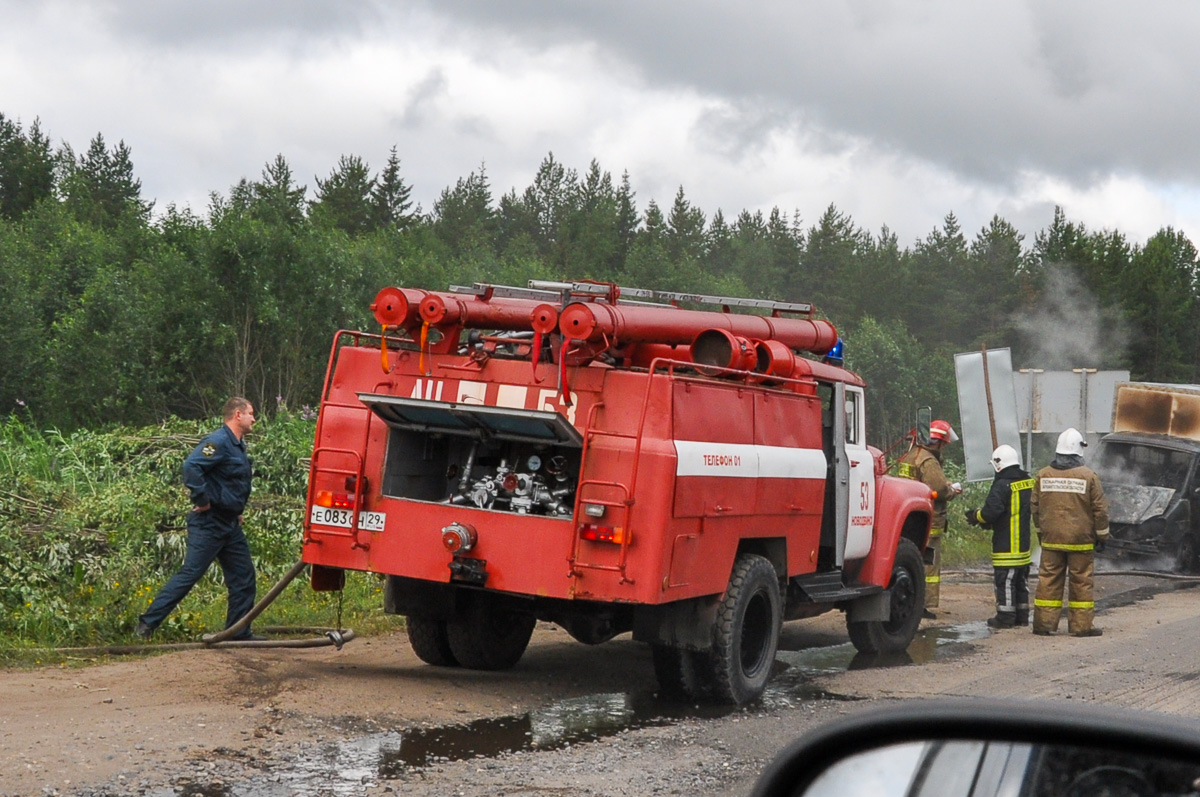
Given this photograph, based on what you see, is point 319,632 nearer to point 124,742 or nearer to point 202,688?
point 202,688

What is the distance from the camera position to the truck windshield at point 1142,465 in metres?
19.4

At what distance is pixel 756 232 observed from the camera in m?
96.8

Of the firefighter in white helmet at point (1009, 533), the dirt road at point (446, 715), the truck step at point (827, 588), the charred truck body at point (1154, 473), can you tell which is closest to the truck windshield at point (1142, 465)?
the charred truck body at point (1154, 473)

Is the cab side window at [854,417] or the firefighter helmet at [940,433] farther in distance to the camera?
the firefighter helmet at [940,433]

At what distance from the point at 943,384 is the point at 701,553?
44.6 metres

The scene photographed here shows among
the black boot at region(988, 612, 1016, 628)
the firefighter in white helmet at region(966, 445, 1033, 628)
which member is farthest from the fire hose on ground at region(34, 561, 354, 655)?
the firefighter in white helmet at region(966, 445, 1033, 628)

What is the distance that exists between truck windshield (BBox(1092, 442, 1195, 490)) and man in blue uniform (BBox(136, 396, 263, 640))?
1455cm

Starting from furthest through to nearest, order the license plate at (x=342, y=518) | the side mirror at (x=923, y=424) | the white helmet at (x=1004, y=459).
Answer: the white helmet at (x=1004, y=459), the side mirror at (x=923, y=424), the license plate at (x=342, y=518)

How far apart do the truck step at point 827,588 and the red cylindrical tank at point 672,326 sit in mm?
1740

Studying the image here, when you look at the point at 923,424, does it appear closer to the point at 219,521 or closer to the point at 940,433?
the point at 940,433

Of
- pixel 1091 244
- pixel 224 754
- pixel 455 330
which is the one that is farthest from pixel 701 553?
pixel 1091 244

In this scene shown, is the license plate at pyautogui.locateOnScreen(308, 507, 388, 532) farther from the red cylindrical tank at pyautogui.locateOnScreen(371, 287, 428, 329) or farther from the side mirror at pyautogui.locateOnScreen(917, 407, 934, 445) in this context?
the side mirror at pyautogui.locateOnScreen(917, 407, 934, 445)

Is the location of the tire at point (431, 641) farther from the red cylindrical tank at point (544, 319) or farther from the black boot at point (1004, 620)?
the black boot at point (1004, 620)

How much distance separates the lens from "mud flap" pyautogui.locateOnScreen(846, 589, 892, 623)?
34.5ft
